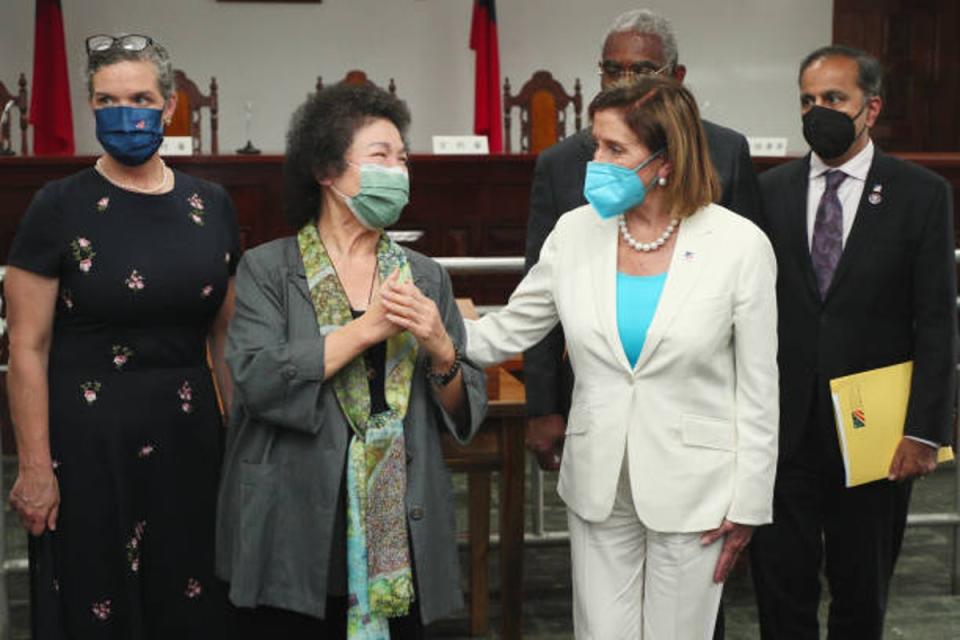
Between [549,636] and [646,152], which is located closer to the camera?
[646,152]

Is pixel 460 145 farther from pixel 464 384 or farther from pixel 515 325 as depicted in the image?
pixel 464 384

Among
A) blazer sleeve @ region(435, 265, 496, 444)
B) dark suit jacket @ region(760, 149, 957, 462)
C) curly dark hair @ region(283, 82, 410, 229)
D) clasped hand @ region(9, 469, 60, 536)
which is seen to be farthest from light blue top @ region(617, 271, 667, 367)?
clasped hand @ region(9, 469, 60, 536)

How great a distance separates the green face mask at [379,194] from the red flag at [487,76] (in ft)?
19.9

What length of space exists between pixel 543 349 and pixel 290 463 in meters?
0.66

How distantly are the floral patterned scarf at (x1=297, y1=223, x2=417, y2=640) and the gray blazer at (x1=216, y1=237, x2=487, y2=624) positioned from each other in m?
0.02

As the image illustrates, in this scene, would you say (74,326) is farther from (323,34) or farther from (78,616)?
(323,34)

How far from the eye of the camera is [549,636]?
3.40 m

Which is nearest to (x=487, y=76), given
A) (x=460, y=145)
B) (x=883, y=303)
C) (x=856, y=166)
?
(x=460, y=145)

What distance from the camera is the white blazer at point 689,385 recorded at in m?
2.12

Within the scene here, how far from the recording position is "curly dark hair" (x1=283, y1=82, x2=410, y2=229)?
2064mm

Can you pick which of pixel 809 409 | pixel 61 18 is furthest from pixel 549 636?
pixel 61 18

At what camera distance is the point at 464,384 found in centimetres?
209

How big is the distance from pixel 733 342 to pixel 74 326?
1151 mm

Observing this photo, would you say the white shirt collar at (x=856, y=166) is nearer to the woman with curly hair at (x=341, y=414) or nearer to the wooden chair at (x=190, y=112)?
the woman with curly hair at (x=341, y=414)
